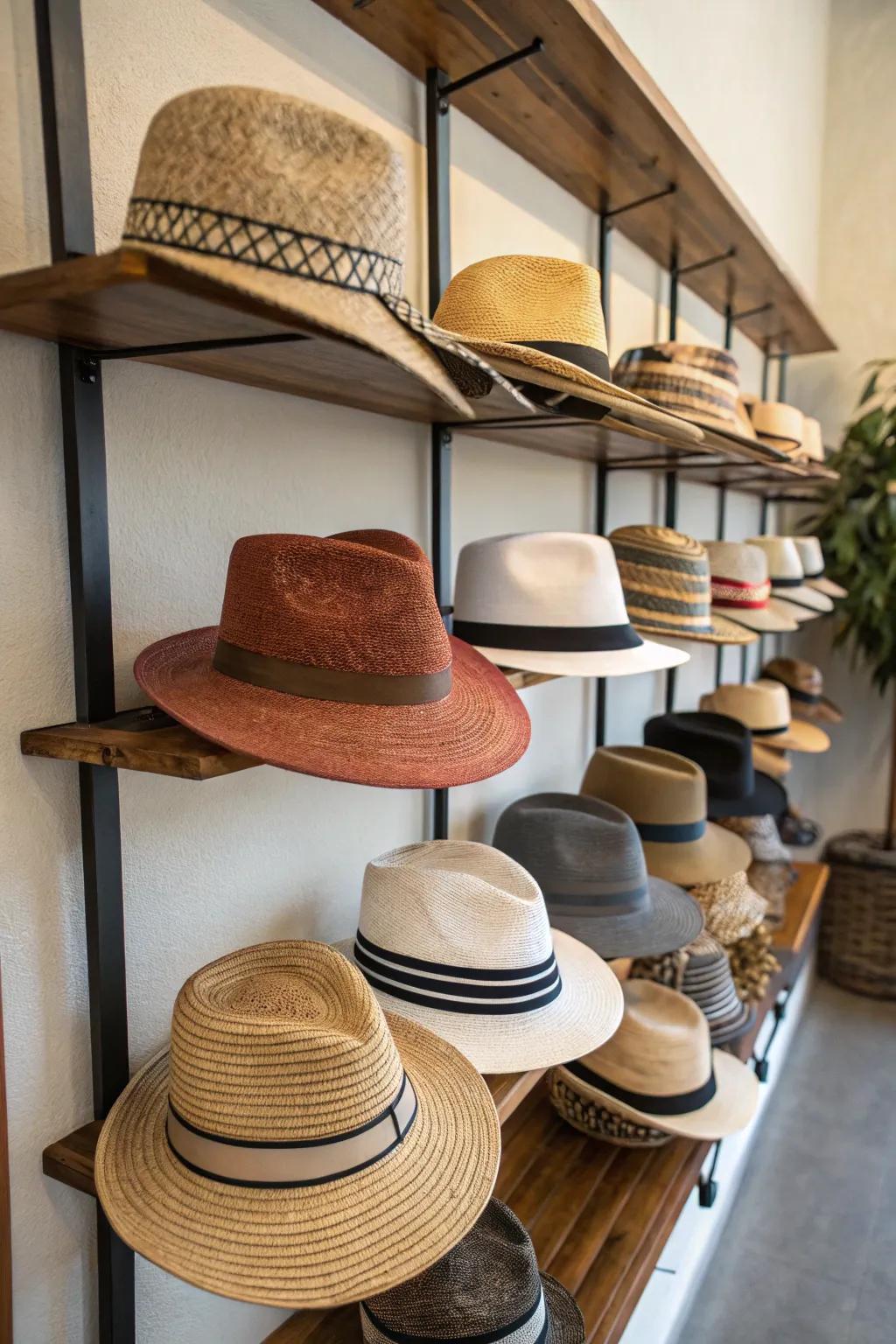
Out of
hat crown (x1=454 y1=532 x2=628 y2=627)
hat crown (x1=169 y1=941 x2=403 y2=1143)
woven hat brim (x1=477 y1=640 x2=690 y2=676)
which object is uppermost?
hat crown (x1=454 y1=532 x2=628 y2=627)

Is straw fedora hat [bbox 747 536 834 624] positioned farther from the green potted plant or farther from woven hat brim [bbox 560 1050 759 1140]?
woven hat brim [bbox 560 1050 759 1140]

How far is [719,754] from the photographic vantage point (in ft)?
6.73

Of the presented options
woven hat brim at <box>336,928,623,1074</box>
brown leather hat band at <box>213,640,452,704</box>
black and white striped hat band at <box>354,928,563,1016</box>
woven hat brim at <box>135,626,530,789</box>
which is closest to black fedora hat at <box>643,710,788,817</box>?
woven hat brim at <box>336,928,623,1074</box>

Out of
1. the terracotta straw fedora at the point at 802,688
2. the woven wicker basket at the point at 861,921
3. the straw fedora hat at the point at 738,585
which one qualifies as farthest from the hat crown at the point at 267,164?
the woven wicker basket at the point at 861,921

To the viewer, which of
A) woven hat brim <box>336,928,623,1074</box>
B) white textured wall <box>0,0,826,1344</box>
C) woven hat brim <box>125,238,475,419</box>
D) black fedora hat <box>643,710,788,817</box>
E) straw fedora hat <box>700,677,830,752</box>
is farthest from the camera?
straw fedora hat <box>700,677,830,752</box>

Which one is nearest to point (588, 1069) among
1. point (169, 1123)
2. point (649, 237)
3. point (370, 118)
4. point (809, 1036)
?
point (169, 1123)

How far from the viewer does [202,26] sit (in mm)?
924

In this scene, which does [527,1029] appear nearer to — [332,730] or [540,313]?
[332,730]

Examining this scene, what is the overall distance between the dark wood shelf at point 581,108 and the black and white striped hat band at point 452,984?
1.07m

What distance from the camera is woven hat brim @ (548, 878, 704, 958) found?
1.36m

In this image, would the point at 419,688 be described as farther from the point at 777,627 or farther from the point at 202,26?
the point at 777,627

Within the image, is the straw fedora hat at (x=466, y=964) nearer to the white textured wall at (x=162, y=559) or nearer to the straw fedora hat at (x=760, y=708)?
the white textured wall at (x=162, y=559)

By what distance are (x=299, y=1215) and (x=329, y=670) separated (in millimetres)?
437

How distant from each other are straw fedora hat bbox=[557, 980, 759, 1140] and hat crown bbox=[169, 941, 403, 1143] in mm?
790
